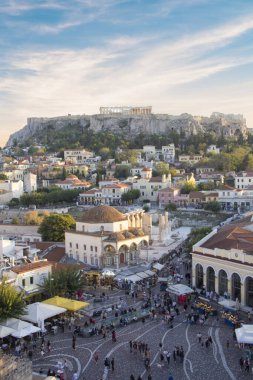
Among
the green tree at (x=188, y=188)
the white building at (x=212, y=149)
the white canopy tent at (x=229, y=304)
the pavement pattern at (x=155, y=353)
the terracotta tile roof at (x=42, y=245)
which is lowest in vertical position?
the pavement pattern at (x=155, y=353)

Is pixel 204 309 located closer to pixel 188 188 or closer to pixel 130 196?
pixel 130 196

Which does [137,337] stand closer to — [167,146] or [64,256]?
[64,256]

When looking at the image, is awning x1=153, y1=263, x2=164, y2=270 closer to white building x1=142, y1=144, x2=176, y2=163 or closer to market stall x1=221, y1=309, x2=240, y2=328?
market stall x1=221, y1=309, x2=240, y2=328

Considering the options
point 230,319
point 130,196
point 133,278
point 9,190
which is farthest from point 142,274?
point 9,190

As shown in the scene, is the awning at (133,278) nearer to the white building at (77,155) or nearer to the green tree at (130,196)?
the green tree at (130,196)

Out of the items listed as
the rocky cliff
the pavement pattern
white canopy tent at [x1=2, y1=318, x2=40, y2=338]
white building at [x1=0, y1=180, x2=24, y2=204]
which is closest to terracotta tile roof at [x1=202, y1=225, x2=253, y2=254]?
the pavement pattern

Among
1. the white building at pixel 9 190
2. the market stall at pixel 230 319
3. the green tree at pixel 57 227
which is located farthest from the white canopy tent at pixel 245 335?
the white building at pixel 9 190
